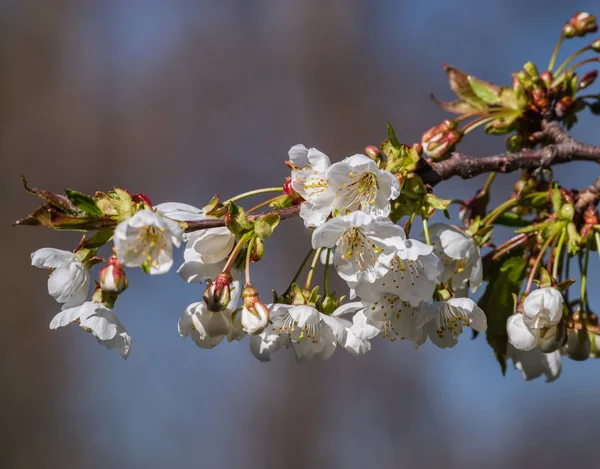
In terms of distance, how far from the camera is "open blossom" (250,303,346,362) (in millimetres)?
927

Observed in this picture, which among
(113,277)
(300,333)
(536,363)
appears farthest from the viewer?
(536,363)

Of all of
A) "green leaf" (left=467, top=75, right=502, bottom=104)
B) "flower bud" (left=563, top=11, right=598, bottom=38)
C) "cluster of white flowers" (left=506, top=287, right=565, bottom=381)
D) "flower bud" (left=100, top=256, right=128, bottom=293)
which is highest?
"flower bud" (left=563, top=11, right=598, bottom=38)

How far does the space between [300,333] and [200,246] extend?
8.8 inches

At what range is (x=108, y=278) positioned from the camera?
0.75 m

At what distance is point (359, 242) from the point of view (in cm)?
84

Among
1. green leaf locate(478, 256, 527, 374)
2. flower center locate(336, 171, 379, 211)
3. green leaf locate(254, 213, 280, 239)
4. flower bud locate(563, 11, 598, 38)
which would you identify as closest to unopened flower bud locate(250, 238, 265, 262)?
green leaf locate(254, 213, 280, 239)

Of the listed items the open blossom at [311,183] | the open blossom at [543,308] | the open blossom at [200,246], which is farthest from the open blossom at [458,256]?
the open blossom at [200,246]

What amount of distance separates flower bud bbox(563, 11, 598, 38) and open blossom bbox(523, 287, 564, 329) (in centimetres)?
80

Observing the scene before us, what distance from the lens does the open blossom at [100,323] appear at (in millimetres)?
907

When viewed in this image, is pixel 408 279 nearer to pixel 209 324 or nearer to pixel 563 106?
pixel 209 324

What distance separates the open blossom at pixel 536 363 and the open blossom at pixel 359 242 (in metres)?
0.46

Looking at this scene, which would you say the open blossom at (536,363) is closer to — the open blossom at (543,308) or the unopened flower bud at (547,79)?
the open blossom at (543,308)

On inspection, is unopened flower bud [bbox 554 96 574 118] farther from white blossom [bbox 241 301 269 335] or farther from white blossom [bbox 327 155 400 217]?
white blossom [bbox 241 301 269 335]

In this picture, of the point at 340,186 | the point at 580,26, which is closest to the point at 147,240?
the point at 340,186
